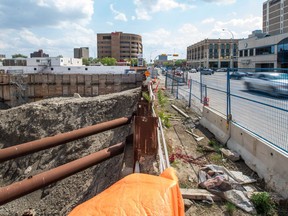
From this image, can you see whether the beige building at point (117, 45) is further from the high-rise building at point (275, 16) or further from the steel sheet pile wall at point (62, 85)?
the steel sheet pile wall at point (62, 85)

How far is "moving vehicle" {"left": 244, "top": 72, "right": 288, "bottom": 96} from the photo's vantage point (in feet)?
22.6

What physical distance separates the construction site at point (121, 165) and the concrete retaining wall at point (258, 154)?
0.57 feet

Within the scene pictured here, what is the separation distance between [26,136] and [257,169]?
1374cm

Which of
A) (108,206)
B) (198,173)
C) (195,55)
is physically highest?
(195,55)

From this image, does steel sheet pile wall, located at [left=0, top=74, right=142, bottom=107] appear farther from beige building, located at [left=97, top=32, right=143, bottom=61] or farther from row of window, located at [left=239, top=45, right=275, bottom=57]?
beige building, located at [left=97, top=32, right=143, bottom=61]

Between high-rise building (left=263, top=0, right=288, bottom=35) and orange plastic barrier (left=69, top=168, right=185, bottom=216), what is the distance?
303 feet

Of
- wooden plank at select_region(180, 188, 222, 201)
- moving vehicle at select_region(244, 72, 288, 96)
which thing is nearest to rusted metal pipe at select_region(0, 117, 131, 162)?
wooden plank at select_region(180, 188, 222, 201)

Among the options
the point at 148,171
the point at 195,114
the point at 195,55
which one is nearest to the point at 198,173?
the point at 148,171

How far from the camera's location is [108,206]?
2.00 meters

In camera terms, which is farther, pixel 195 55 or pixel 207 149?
pixel 195 55

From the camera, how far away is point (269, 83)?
8016mm

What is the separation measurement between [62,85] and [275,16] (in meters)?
81.3

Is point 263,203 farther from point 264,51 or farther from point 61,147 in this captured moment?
point 264,51

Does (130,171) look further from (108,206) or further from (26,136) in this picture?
(26,136)
